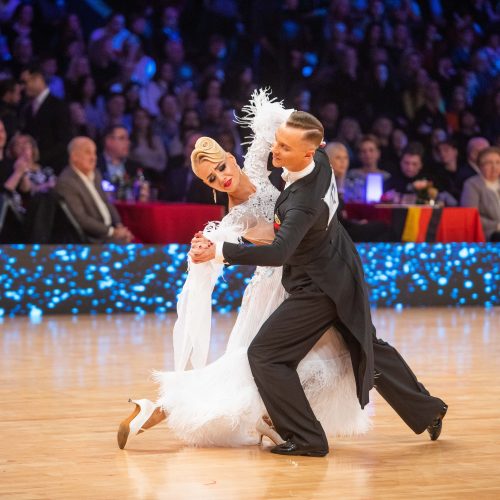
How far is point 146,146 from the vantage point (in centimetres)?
984

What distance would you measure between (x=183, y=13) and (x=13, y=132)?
2385 millimetres

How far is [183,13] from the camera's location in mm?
10875

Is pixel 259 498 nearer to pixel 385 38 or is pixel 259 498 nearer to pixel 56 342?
pixel 56 342

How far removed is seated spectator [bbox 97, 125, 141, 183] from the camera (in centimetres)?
923

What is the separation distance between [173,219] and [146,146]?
1.55 metres

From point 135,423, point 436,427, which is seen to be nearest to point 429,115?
point 436,427

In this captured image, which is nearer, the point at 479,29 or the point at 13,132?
the point at 13,132

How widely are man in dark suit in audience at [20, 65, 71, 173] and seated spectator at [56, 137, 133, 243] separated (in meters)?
1.16

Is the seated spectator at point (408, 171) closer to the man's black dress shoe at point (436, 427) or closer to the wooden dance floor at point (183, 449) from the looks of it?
the wooden dance floor at point (183, 449)

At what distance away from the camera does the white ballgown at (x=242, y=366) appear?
149 inches

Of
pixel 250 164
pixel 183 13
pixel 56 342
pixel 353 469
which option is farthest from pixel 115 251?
pixel 353 469

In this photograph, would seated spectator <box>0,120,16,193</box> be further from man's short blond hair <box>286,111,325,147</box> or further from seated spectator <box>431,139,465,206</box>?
man's short blond hair <box>286,111,325,147</box>

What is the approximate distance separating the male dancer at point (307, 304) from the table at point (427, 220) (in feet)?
17.3

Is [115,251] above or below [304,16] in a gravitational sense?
below
